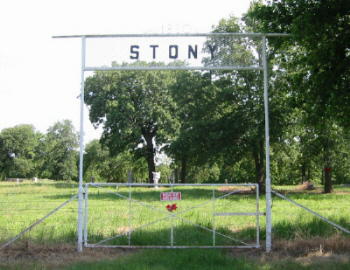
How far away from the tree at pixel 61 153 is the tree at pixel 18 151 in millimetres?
4121

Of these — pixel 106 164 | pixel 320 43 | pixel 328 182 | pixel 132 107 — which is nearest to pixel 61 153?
pixel 106 164

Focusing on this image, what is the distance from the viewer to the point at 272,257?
7516 millimetres

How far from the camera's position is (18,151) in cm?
7731

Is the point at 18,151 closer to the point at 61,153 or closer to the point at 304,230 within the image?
the point at 61,153

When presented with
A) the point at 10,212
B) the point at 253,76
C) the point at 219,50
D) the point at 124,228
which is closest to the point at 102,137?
the point at 253,76

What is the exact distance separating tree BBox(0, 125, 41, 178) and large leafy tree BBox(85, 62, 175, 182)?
43198mm

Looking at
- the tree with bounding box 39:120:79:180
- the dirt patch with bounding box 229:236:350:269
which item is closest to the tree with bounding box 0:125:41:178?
the tree with bounding box 39:120:79:180

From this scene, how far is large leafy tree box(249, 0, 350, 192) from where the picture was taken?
8.31m

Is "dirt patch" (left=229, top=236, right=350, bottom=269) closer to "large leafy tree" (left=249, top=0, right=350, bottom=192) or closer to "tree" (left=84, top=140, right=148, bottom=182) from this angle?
"large leafy tree" (left=249, top=0, right=350, bottom=192)

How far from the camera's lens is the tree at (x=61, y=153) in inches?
2707

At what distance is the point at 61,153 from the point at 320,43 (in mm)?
65951

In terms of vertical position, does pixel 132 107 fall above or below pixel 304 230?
above

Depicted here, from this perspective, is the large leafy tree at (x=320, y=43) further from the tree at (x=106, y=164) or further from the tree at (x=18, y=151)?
the tree at (x=18, y=151)

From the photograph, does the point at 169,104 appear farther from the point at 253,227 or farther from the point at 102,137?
the point at 253,227
